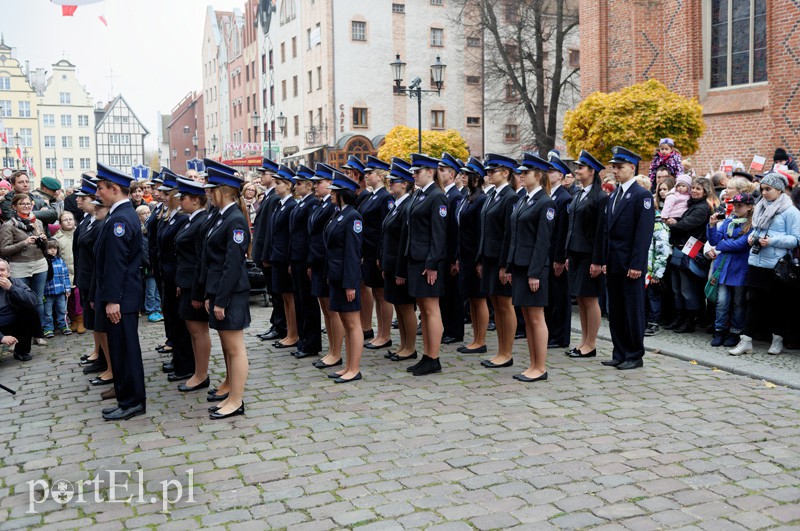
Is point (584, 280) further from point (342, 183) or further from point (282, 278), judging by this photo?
point (282, 278)

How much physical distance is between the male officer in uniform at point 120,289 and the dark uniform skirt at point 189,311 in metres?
0.46

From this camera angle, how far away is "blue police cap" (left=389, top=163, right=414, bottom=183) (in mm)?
8820

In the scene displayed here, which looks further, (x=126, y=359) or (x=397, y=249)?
(x=397, y=249)

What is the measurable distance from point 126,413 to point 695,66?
21.3 m

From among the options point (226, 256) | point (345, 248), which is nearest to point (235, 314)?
point (226, 256)

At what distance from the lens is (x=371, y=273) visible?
32.5 ft

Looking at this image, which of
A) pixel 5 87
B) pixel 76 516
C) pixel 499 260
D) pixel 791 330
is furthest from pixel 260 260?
pixel 5 87

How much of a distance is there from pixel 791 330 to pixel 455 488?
6016 millimetres

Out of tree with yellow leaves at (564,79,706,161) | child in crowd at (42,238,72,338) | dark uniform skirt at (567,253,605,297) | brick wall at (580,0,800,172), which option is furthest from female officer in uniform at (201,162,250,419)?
brick wall at (580,0,800,172)

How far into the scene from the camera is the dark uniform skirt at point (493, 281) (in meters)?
8.77

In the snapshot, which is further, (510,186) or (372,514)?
(510,186)

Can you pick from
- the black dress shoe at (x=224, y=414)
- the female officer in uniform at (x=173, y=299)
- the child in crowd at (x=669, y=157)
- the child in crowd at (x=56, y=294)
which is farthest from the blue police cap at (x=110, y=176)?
the child in crowd at (x=669, y=157)

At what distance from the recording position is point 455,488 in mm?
5148

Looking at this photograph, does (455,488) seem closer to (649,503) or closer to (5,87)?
(649,503)
